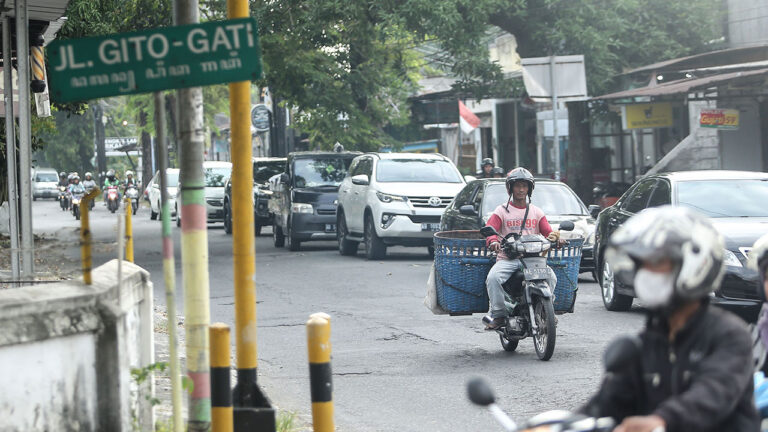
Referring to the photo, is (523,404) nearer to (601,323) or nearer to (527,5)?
(601,323)

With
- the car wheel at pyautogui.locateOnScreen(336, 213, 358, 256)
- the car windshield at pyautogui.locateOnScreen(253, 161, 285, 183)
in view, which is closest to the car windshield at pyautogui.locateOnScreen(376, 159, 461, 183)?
the car wheel at pyautogui.locateOnScreen(336, 213, 358, 256)

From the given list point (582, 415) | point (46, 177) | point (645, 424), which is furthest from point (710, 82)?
point (46, 177)

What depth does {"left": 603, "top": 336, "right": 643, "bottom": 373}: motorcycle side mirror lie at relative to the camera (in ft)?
10.7

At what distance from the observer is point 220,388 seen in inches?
226

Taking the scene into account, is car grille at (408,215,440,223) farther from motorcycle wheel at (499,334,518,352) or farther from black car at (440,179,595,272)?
motorcycle wheel at (499,334,518,352)

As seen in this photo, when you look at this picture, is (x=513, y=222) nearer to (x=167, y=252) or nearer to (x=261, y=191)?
(x=167, y=252)

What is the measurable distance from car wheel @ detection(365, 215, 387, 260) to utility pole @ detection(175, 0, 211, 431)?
14.6m

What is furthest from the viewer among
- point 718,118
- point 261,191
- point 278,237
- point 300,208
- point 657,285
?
point 261,191

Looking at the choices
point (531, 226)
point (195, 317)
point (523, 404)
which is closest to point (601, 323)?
point (531, 226)

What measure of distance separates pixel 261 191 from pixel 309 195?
5.15 meters

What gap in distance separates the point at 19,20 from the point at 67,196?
43598 mm

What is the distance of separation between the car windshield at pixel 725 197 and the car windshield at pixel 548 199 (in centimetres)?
409

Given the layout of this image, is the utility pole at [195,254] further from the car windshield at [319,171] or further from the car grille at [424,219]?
the car windshield at [319,171]

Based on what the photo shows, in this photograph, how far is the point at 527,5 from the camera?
84.2ft
